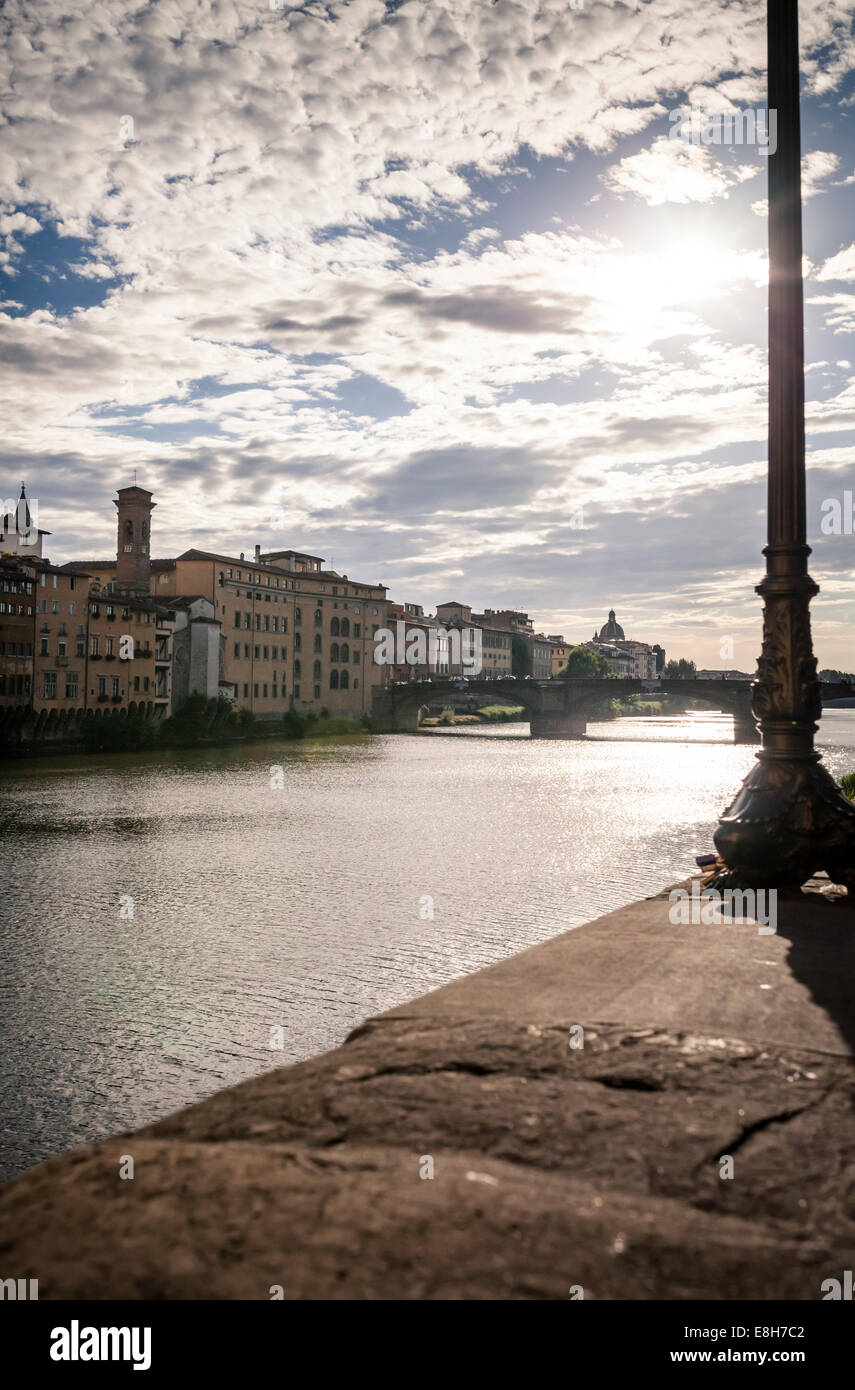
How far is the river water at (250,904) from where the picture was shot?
9.20m

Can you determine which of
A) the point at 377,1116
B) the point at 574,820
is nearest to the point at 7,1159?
the point at 377,1116

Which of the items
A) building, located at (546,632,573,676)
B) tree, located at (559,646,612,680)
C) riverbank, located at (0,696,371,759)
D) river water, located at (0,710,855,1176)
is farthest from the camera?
building, located at (546,632,573,676)

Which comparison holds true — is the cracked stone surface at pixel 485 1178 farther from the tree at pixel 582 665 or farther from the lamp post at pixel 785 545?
the tree at pixel 582 665

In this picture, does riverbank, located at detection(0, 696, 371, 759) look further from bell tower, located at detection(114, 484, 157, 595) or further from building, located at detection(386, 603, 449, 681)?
building, located at detection(386, 603, 449, 681)

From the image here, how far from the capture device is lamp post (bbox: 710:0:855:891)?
5699 mm

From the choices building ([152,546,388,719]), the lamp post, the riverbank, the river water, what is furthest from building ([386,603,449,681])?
the lamp post

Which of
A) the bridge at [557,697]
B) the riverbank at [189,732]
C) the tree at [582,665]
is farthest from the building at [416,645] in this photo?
the riverbank at [189,732]

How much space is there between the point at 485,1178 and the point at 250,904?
14.1 m

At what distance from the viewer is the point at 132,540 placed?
69188mm

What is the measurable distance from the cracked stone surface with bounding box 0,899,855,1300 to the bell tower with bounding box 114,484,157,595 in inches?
2708

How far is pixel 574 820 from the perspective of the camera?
1017 inches

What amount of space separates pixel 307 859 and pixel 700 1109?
58.6ft

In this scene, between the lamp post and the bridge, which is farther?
the bridge
